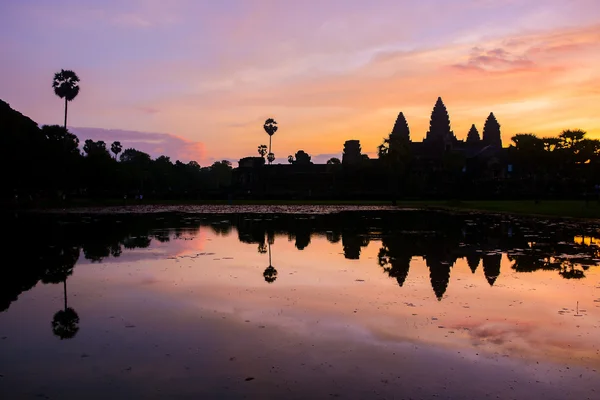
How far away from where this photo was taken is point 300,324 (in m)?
9.04

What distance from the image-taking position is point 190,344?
7898 mm

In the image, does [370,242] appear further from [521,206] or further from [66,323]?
[521,206]

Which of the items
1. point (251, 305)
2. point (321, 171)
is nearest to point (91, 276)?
point (251, 305)

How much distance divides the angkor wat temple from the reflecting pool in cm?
7266

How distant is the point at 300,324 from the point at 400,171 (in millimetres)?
81212

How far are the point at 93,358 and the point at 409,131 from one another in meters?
130

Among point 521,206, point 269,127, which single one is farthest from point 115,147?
point 521,206

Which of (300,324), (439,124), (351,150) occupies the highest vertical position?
(439,124)

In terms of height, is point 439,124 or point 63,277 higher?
point 439,124

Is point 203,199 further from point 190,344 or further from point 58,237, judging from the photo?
point 190,344

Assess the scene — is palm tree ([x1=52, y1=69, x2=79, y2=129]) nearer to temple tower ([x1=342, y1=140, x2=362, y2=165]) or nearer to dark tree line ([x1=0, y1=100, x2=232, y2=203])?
dark tree line ([x1=0, y1=100, x2=232, y2=203])

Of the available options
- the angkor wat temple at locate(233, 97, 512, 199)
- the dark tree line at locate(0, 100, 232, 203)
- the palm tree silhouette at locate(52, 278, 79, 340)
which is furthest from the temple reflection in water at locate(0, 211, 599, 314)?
the angkor wat temple at locate(233, 97, 512, 199)

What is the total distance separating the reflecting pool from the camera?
641cm

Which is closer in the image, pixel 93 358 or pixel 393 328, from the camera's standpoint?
pixel 93 358
